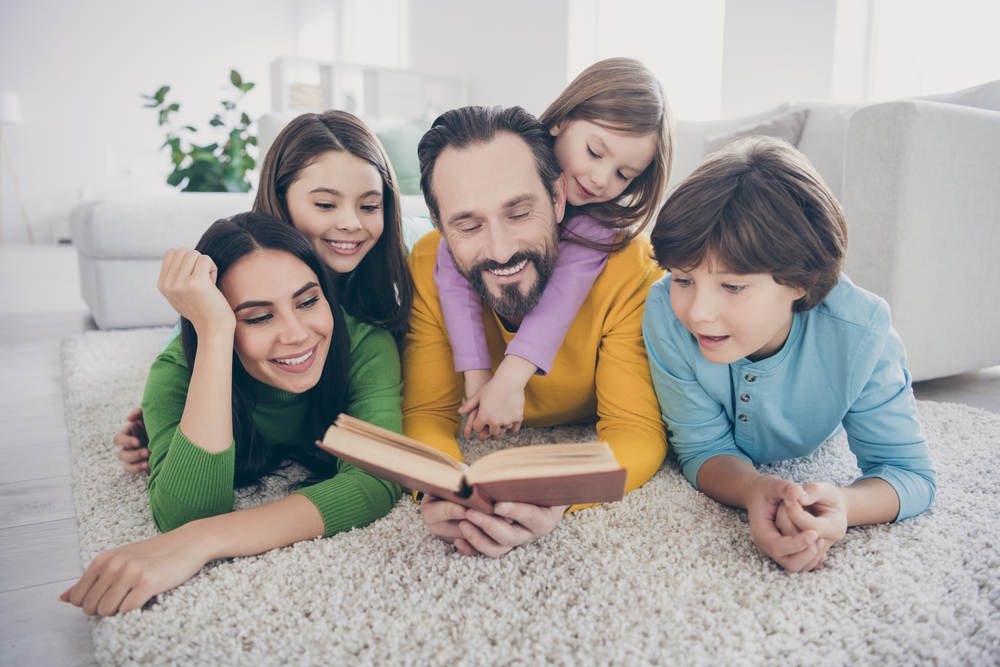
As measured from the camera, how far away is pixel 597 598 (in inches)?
31.2

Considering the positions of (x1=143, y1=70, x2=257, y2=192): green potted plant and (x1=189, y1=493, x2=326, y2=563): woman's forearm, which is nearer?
(x1=189, y1=493, x2=326, y2=563): woman's forearm

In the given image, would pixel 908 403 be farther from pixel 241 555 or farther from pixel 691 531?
pixel 241 555

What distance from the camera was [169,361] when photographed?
108cm

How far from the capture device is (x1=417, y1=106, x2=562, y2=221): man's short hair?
3.73 ft

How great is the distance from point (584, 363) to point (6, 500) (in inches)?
45.9

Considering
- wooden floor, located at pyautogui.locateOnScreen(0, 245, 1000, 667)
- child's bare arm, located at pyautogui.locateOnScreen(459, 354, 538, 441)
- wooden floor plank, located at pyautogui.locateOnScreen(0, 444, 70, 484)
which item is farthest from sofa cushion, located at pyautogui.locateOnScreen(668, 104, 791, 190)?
wooden floor plank, located at pyautogui.locateOnScreen(0, 444, 70, 484)

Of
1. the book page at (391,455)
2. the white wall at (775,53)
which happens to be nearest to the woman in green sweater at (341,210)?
the book page at (391,455)

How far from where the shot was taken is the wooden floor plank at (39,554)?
0.92m

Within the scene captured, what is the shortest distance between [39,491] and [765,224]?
144 centimetres

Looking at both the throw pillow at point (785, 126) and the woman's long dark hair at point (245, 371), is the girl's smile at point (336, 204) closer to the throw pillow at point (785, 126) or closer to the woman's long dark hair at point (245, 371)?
the woman's long dark hair at point (245, 371)

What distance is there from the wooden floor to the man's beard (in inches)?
31.3

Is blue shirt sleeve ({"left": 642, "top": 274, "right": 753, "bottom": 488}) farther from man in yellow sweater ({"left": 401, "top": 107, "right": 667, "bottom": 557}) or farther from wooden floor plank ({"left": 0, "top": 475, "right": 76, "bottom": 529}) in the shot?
wooden floor plank ({"left": 0, "top": 475, "right": 76, "bottom": 529})

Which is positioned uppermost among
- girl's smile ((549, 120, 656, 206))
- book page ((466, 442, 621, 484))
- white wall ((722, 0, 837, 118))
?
white wall ((722, 0, 837, 118))

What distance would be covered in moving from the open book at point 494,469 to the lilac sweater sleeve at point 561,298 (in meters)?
0.40
